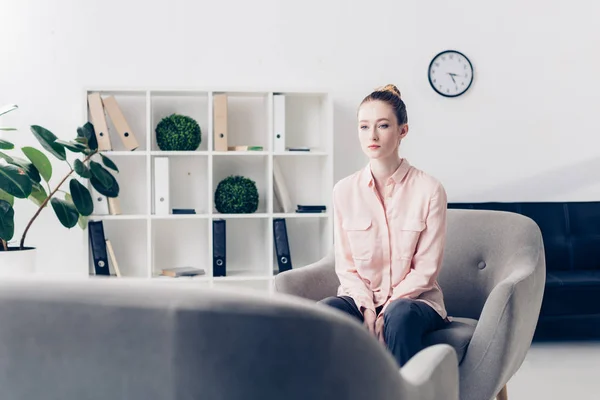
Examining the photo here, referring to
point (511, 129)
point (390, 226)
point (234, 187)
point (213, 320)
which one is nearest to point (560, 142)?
point (511, 129)

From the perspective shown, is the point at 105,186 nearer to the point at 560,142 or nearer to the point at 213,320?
the point at 560,142

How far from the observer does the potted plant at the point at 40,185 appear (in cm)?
352

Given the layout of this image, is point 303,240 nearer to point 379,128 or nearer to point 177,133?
point 177,133

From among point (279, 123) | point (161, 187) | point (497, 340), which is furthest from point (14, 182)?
point (497, 340)

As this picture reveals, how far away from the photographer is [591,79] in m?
4.47

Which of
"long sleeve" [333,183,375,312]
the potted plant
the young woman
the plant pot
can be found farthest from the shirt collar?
the plant pot

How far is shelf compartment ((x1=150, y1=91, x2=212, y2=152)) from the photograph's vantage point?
4148 mm

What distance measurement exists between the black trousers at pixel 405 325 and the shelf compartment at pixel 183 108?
2353 mm

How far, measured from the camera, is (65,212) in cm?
365

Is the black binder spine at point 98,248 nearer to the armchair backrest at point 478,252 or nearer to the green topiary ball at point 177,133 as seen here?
the green topiary ball at point 177,133

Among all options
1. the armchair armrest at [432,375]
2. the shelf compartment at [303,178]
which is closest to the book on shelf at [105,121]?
the shelf compartment at [303,178]

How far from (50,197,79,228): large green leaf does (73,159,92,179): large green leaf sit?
0.19 m

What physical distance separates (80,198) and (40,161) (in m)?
0.31

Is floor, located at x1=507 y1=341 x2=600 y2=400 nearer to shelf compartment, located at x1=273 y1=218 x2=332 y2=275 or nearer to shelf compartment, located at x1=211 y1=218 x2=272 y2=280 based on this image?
shelf compartment, located at x1=273 y1=218 x2=332 y2=275
